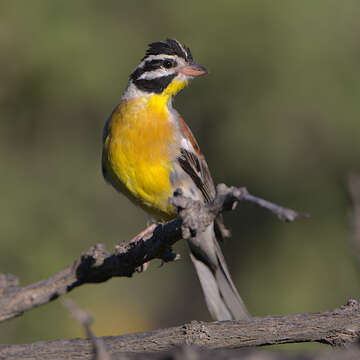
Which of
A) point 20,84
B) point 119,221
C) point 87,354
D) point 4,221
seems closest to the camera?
point 87,354

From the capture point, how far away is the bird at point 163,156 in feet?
17.5

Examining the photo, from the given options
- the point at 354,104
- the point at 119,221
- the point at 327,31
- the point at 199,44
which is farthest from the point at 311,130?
the point at 119,221

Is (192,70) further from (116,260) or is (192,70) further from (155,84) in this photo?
(116,260)

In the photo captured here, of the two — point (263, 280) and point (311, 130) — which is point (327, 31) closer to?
point (311, 130)

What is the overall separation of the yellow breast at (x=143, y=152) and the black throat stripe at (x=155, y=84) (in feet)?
0.23

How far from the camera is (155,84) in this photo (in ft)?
18.8

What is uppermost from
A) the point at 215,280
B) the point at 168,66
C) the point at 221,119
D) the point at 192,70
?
the point at 221,119

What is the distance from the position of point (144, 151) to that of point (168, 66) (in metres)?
0.84

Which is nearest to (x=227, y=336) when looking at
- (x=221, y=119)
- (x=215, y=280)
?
(x=215, y=280)

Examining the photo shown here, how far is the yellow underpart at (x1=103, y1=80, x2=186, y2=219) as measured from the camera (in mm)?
5293

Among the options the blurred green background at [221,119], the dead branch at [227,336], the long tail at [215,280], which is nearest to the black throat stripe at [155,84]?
the long tail at [215,280]

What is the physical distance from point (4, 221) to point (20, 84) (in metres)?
1.70

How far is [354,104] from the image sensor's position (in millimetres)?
7418

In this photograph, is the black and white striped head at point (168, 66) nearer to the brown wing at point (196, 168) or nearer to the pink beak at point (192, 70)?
the pink beak at point (192, 70)
